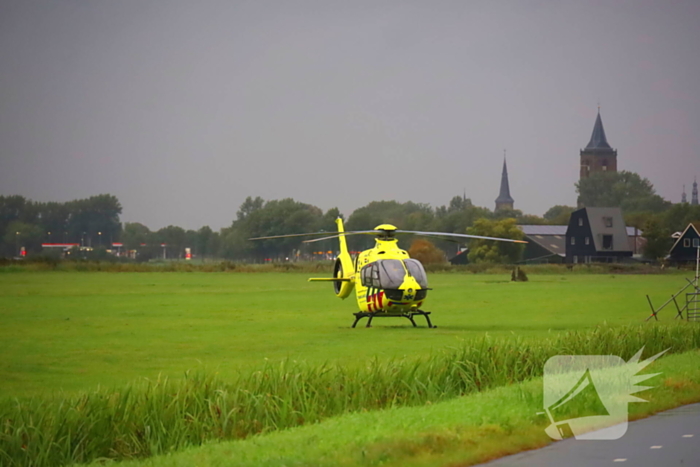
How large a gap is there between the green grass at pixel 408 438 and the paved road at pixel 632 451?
0.35 meters

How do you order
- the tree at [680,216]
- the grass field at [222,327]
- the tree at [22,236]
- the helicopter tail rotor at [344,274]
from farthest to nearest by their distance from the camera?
the tree at [680,216] < the tree at [22,236] < the helicopter tail rotor at [344,274] < the grass field at [222,327]

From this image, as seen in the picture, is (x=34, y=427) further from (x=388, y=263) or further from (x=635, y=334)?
(x=388, y=263)

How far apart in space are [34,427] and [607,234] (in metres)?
107

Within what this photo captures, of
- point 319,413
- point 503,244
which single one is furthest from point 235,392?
point 503,244

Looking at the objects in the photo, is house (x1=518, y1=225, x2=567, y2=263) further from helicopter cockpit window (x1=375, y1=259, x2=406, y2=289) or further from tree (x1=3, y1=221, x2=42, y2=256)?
helicopter cockpit window (x1=375, y1=259, x2=406, y2=289)

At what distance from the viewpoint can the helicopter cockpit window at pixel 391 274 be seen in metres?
26.3

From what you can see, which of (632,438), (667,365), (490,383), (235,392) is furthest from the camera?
(667,365)

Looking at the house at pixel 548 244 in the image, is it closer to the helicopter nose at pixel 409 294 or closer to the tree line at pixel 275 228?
the tree line at pixel 275 228

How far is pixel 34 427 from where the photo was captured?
990 cm

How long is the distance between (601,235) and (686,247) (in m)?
10.9

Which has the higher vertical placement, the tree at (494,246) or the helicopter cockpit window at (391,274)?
the tree at (494,246)

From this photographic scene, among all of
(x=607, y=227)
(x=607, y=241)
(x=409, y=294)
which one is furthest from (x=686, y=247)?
(x=409, y=294)

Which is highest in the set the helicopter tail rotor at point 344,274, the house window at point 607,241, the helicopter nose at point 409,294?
the house window at point 607,241

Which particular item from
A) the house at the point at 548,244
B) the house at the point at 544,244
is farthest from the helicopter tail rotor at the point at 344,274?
the house at the point at 548,244
